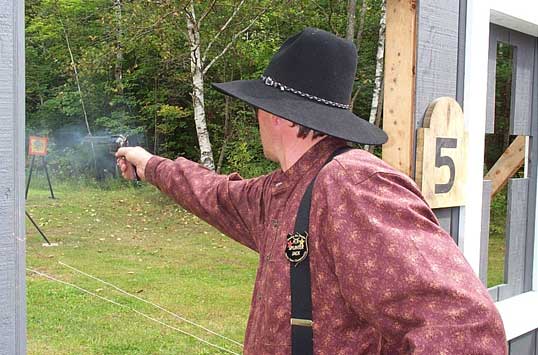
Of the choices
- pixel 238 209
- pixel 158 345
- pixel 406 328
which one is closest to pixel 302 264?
pixel 406 328

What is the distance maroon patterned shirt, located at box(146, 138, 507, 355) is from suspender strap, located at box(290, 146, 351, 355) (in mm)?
11

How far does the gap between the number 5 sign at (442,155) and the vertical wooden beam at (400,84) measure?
41mm

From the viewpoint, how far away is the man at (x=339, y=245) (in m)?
1.01

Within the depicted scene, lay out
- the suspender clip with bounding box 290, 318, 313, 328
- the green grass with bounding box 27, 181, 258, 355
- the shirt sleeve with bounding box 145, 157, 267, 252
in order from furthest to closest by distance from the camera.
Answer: the green grass with bounding box 27, 181, 258, 355, the shirt sleeve with bounding box 145, 157, 267, 252, the suspender clip with bounding box 290, 318, 313, 328

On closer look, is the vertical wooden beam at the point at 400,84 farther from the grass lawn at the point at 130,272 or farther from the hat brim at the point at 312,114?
the grass lawn at the point at 130,272

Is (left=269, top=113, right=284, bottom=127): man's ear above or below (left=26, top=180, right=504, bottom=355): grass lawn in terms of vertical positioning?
above

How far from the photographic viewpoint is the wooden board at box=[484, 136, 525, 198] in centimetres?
308

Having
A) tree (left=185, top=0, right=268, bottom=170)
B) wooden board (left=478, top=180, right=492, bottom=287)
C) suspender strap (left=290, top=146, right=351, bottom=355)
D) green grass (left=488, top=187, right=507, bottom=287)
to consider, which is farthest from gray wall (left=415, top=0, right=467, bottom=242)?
tree (left=185, top=0, right=268, bottom=170)

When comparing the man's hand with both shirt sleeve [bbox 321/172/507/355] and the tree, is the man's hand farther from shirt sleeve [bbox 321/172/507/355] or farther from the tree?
the tree

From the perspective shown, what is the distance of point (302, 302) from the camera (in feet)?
3.85

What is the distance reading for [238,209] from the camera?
5.23 feet

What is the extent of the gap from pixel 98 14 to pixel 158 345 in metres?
7.73

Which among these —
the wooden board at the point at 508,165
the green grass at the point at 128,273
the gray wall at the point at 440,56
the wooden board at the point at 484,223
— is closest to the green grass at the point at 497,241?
the green grass at the point at 128,273

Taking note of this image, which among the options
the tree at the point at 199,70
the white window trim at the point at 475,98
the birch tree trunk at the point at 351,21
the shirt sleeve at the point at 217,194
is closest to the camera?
the shirt sleeve at the point at 217,194
